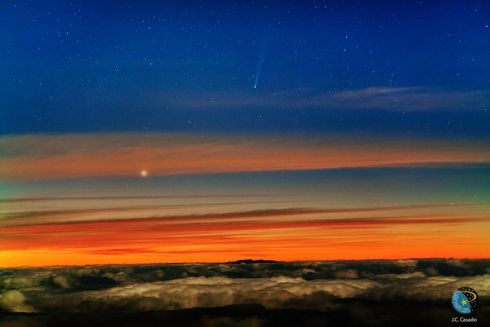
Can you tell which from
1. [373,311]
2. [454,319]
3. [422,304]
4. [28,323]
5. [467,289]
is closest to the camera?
[454,319]

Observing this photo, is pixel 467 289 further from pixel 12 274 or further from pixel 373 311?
pixel 12 274

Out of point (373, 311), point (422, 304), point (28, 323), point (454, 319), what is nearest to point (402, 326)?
point (422, 304)

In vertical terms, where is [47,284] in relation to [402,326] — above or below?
above

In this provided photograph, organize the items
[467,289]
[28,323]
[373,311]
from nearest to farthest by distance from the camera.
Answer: [467,289] → [28,323] → [373,311]

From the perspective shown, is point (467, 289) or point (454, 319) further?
point (467, 289)

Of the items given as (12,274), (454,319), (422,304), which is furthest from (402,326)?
(454,319)

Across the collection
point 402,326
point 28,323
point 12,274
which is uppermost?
point 12,274
